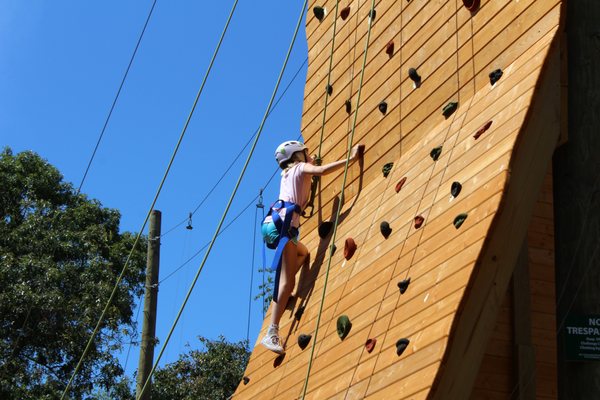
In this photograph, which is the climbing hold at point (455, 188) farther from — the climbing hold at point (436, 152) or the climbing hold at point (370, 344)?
the climbing hold at point (370, 344)

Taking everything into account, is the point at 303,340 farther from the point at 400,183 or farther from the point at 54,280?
the point at 54,280

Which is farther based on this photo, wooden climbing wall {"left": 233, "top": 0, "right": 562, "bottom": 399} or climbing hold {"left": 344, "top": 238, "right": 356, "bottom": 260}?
climbing hold {"left": 344, "top": 238, "right": 356, "bottom": 260}

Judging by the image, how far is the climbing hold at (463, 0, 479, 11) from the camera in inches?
235

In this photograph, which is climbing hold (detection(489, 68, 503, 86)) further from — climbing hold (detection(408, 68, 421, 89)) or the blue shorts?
the blue shorts

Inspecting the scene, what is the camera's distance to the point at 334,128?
7.53 metres

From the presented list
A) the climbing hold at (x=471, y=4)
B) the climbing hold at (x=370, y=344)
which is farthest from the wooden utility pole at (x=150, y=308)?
the climbing hold at (x=471, y=4)

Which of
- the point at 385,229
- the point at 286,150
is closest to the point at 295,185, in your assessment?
the point at 286,150

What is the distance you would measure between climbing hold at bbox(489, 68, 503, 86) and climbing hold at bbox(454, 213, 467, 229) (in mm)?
834

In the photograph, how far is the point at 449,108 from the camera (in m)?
5.90

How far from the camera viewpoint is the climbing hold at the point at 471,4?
5.96 m

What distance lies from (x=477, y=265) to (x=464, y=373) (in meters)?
0.48

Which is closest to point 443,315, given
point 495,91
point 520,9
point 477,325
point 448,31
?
point 477,325

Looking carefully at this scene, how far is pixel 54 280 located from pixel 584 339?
13.1 metres

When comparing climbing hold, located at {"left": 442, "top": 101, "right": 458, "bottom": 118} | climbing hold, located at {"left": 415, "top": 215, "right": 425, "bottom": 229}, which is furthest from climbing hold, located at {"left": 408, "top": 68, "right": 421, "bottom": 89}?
climbing hold, located at {"left": 415, "top": 215, "right": 425, "bottom": 229}
